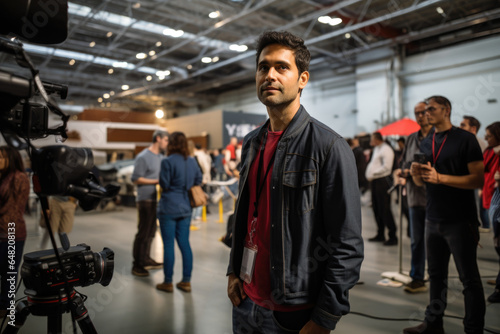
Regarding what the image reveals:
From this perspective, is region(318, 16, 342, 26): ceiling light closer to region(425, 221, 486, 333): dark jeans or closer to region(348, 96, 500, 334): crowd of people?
region(348, 96, 500, 334): crowd of people

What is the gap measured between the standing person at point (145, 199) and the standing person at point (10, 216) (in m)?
1.26

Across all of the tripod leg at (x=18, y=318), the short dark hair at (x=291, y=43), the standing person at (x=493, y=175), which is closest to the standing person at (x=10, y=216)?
the tripod leg at (x=18, y=318)

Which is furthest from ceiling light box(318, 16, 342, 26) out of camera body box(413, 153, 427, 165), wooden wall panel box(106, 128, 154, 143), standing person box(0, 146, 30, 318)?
wooden wall panel box(106, 128, 154, 143)

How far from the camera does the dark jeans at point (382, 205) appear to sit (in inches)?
203

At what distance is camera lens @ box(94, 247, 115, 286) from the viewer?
122 centimetres

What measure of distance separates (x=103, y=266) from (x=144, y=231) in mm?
2769

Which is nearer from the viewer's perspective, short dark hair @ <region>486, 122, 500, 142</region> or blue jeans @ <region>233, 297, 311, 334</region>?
blue jeans @ <region>233, 297, 311, 334</region>

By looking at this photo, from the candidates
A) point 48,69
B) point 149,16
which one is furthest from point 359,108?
point 48,69

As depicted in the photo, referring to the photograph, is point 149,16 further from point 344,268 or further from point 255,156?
point 344,268

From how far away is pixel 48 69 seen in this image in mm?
12477

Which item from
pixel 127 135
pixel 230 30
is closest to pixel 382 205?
pixel 230 30

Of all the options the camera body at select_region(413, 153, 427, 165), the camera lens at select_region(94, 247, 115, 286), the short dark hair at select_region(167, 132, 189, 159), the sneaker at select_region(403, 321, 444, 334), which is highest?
the short dark hair at select_region(167, 132, 189, 159)

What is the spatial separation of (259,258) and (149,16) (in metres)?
8.73

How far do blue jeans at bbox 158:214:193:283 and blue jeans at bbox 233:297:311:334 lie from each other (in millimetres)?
2062
